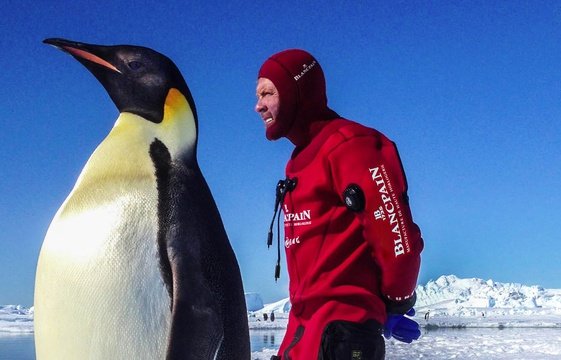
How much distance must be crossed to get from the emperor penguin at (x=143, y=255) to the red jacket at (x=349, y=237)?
0.38m

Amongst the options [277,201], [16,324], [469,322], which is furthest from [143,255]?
[16,324]

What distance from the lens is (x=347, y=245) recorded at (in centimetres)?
213

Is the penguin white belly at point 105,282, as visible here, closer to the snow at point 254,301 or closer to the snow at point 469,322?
the snow at point 469,322

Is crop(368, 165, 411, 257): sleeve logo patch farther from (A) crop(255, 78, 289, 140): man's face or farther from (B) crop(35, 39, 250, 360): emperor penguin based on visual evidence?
(B) crop(35, 39, 250, 360): emperor penguin

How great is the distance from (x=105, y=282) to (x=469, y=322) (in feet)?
170

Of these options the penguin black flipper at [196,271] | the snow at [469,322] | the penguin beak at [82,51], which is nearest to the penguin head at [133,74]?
the penguin beak at [82,51]

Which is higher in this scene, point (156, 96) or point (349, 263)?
point (156, 96)

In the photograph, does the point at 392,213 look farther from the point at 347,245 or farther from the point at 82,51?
the point at 82,51

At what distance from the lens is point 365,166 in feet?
6.88

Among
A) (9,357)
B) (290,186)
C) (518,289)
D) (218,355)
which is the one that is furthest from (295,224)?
(518,289)

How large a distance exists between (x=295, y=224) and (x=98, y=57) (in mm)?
1153

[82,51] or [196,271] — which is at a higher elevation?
[82,51]

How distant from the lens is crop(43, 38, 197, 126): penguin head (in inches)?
109

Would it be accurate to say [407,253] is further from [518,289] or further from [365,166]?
[518,289]
